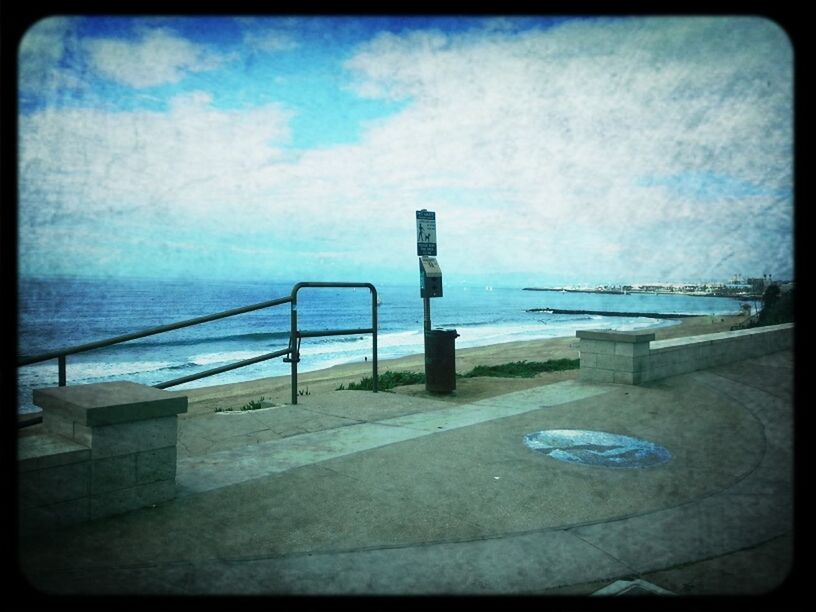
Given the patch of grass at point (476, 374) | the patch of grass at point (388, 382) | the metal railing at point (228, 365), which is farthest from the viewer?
the patch of grass at point (476, 374)

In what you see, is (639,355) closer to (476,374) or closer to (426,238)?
(426,238)

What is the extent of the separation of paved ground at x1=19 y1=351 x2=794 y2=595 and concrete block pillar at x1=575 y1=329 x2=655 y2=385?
1.90m

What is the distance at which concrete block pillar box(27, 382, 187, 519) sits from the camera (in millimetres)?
2879

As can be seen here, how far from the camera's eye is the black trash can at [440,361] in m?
7.11

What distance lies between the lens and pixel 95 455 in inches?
113

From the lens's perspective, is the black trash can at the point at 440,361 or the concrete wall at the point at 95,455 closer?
the concrete wall at the point at 95,455

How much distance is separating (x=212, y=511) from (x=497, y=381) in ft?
20.5

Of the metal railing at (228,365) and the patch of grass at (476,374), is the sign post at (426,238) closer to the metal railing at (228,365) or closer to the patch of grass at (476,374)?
the metal railing at (228,365)

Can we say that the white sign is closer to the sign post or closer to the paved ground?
the sign post

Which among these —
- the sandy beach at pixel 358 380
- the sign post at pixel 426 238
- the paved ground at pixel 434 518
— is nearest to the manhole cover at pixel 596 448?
the paved ground at pixel 434 518

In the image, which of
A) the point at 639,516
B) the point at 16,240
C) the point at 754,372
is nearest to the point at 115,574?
the point at 16,240

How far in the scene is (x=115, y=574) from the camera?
2.36 m

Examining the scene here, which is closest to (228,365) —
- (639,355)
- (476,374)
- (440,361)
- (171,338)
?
(440,361)

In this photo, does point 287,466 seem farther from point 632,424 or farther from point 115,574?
point 632,424
